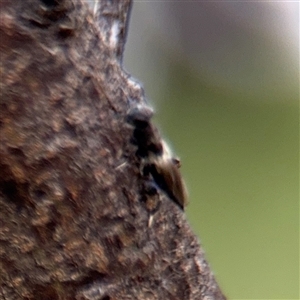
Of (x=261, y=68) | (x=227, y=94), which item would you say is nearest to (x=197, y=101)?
(x=227, y=94)

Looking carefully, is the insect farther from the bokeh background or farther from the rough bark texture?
the bokeh background

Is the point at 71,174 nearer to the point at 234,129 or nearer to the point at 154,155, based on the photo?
the point at 154,155

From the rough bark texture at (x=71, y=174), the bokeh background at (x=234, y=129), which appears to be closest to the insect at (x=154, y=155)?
the rough bark texture at (x=71, y=174)

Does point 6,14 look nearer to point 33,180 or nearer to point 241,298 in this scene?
point 33,180

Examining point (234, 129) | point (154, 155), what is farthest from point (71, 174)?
point (234, 129)

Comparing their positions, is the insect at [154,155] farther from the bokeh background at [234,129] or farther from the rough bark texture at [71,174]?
the bokeh background at [234,129]

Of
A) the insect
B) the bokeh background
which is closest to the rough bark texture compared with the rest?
the insect
